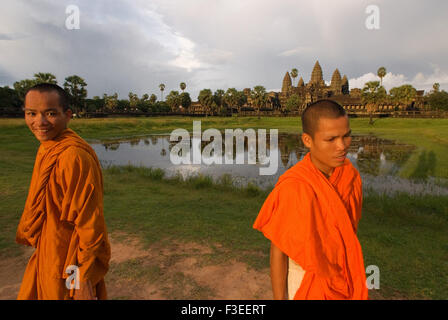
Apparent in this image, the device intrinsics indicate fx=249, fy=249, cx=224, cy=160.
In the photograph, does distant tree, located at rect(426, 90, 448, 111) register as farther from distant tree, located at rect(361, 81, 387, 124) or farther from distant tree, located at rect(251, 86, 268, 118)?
distant tree, located at rect(251, 86, 268, 118)

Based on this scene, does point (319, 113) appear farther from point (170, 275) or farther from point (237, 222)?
point (237, 222)

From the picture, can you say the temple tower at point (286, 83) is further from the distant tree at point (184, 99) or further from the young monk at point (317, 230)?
the young monk at point (317, 230)

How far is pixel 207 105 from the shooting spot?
73750mm

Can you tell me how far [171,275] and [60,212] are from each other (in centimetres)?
227

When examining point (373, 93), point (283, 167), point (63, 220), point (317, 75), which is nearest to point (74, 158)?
point (63, 220)

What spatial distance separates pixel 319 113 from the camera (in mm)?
1864

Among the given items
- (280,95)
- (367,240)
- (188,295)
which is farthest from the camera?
(280,95)

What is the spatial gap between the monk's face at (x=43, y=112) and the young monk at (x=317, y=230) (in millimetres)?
1847

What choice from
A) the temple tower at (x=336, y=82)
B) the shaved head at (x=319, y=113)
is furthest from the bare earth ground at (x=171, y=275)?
the temple tower at (x=336, y=82)

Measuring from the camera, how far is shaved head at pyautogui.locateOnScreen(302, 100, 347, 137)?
1.83m

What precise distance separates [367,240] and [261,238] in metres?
2.12

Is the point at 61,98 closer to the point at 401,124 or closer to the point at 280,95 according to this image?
the point at 401,124

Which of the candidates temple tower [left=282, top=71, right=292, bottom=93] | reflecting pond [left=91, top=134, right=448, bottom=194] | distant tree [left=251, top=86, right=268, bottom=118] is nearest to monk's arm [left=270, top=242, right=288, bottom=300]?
reflecting pond [left=91, top=134, right=448, bottom=194]
